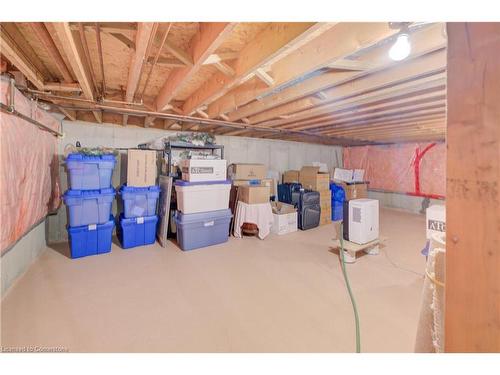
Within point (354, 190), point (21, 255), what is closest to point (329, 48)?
point (21, 255)

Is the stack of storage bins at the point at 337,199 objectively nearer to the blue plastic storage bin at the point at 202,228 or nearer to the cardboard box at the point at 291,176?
the cardboard box at the point at 291,176

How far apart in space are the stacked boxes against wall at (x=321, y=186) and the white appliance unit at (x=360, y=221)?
1.72m

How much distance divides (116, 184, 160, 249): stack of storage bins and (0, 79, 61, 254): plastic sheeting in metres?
0.91

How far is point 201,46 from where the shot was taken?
4.91 ft

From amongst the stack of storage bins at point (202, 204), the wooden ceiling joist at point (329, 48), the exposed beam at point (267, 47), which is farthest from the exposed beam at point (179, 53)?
the stack of storage bins at point (202, 204)

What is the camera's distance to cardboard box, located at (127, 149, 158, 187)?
324 centimetres

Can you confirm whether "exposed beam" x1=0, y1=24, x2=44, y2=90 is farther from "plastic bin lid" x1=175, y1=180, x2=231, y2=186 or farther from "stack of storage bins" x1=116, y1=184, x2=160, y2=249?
"plastic bin lid" x1=175, y1=180, x2=231, y2=186

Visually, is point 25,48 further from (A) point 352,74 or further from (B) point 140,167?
(A) point 352,74

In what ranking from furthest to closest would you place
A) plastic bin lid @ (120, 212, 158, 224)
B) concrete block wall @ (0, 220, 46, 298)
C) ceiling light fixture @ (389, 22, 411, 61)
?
1. plastic bin lid @ (120, 212, 158, 224)
2. concrete block wall @ (0, 220, 46, 298)
3. ceiling light fixture @ (389, 22, 411, 61)

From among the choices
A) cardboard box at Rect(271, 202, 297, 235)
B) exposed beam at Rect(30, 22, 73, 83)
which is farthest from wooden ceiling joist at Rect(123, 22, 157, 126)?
cardboard box at Rect(271, 202, 297, 235)

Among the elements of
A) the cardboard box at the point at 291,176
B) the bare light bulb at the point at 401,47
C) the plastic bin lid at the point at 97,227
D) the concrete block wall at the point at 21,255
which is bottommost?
the concrete block wall at the point at 21,255

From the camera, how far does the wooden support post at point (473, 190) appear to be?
611mm

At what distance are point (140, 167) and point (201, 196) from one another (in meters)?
0.98
